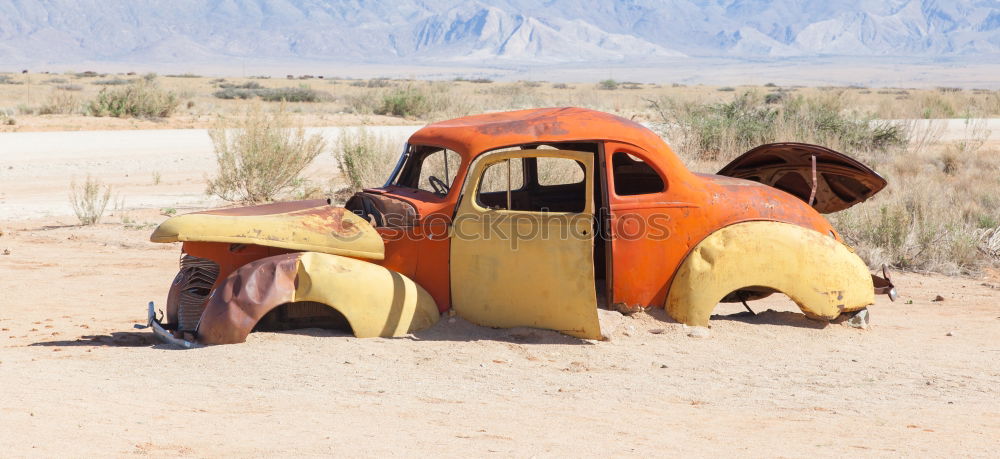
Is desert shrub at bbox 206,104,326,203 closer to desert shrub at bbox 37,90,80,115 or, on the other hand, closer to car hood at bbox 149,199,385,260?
car hood at bbox 149,199,385,260

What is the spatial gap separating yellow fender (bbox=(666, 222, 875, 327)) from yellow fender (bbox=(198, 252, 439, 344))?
1871mm

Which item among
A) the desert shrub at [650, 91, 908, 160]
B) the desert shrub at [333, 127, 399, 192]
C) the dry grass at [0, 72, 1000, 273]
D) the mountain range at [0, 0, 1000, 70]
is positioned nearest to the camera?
the dry grass at [0, 72, 1000, 273]

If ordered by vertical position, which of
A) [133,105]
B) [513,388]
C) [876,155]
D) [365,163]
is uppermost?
[133,105]

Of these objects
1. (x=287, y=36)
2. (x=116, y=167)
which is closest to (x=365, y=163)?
(x=116, y=167)

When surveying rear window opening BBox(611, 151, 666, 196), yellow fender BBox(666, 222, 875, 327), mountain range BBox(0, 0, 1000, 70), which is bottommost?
yellow fender BBox(666, 222, 875, 327)

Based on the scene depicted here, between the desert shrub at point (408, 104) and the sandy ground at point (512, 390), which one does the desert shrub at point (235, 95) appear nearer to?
the desert shrub at point (408, 104)

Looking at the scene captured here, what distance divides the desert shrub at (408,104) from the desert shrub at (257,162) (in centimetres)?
1578

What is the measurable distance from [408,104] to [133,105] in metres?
7.73

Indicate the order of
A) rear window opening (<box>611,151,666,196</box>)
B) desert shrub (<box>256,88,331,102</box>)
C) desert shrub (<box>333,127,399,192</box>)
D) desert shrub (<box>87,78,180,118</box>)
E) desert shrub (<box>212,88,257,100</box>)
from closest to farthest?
rear window opening (<box>611,151,666,196</box>), desert shrub (<box>333,127,399,192</box>), desert shrub (<box>87,78,180,118</box>), desert shrub (<box>256,88,331,102</box>), desert shrub (<box>212,88,257,100</box>)

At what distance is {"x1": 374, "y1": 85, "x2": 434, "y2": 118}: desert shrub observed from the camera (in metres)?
31.8

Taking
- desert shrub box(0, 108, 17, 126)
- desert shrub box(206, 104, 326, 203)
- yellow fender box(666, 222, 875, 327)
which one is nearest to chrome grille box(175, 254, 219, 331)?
yellow fender box(666, 222, 875, 327)

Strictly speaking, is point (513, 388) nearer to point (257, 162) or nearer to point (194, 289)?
point (194, 289)

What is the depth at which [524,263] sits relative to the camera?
7.16m

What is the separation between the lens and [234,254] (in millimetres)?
7332
